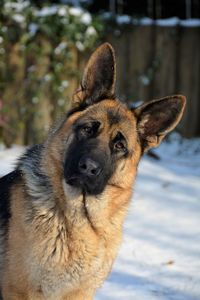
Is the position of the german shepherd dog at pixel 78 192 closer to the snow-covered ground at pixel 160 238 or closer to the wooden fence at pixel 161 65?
the snow-covered ground at pixel 160 238

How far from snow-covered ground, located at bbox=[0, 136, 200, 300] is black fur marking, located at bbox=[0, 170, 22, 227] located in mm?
1280

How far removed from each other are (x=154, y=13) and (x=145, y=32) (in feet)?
6.81

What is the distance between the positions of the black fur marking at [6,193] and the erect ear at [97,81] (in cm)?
71

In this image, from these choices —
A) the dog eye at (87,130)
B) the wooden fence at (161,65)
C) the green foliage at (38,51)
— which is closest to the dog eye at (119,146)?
the dog eye at (87,130)

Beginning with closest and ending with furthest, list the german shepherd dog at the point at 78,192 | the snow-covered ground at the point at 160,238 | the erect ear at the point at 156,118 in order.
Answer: the german shepherd dog at the point at 78,192, the erect ear at the point at 156,118, the snow-covered ground at the point at 160,238

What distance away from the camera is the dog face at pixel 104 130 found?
4.27 metres

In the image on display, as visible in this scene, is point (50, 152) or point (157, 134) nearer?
point (50, 152)

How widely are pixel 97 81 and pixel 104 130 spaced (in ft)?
1.34

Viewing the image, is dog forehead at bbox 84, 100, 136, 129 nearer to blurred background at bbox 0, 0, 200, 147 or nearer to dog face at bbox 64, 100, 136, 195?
dog face at bbox 64, 100, 136, 195

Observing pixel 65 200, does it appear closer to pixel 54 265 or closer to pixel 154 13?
pixel 54 265

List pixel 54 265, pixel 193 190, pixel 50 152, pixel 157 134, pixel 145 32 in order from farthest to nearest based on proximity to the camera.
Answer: pixel 145 32
pixel 193 190
pixel 157 134
pixel 50 152
pixel 54 265

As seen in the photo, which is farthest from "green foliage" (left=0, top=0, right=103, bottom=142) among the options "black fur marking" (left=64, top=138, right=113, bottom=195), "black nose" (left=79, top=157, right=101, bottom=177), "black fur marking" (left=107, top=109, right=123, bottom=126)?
"black nose" (left=79, top=157, right=101, bottom=177)

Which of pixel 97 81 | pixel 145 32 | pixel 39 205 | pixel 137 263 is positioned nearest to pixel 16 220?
pixel 39 205

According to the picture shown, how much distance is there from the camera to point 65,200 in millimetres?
4352
